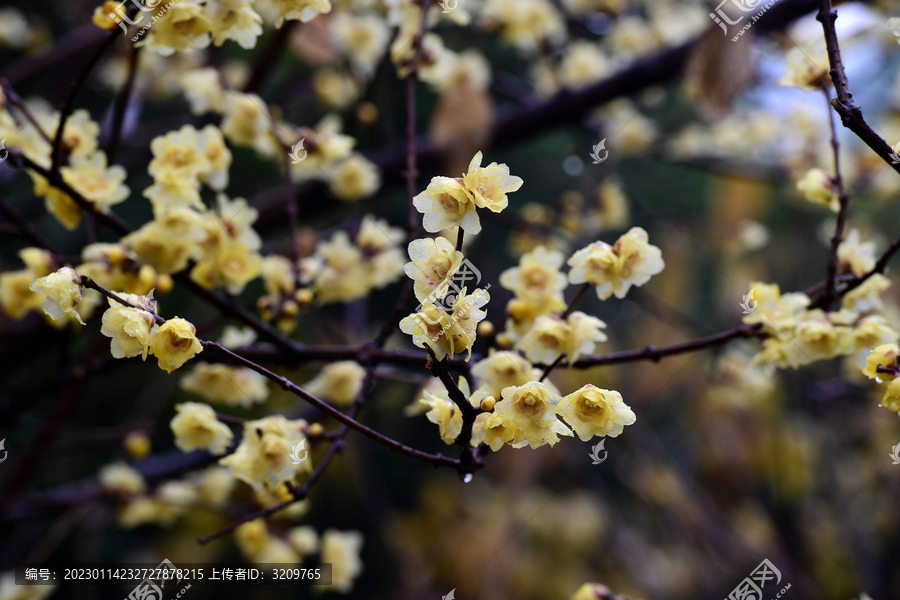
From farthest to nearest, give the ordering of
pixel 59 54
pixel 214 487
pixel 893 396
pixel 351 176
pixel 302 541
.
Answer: pixel 59 54
pixel 214 487
pixel 351 176
pixel 302 541
pixel 893 396

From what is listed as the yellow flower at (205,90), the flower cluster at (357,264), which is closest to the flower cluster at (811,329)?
Answer: the flower cluster at (357,264)

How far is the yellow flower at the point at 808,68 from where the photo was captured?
0.96m

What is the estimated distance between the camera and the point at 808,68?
0.97 meters

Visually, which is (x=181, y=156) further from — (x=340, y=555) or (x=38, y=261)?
(x=340, y=555)

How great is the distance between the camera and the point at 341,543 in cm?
133

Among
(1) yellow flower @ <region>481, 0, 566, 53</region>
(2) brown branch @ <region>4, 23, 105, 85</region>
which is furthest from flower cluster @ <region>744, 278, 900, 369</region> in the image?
(2) brown branch @ <region>4, 23, 105, 85</region>

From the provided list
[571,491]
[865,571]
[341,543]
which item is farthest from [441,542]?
[865,571]

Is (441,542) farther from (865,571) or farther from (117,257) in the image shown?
(117,257)

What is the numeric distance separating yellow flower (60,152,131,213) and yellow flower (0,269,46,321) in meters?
0.22

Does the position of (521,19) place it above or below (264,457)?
above

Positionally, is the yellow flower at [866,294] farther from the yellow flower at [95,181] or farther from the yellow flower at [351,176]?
the yellow flower at [95,181]

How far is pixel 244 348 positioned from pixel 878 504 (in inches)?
119

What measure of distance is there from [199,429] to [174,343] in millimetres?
304

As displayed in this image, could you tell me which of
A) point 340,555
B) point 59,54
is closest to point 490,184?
point 340,555
